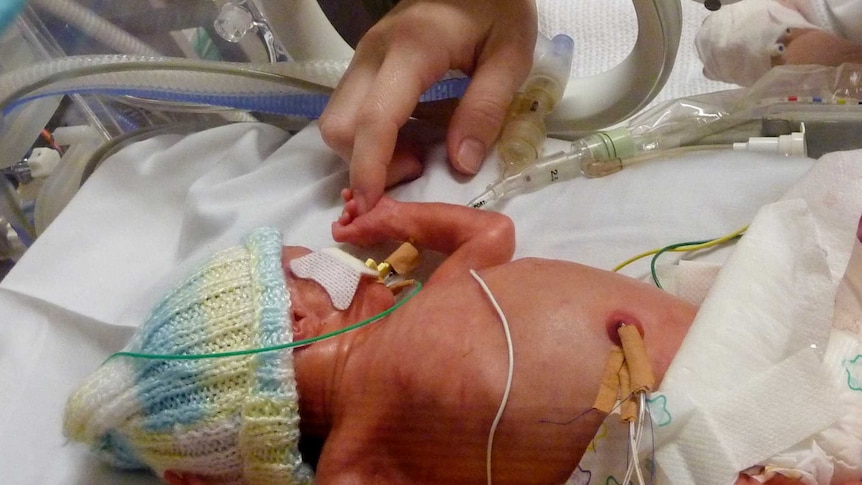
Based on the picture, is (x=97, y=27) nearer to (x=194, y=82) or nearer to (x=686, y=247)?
(x=194, y=82)

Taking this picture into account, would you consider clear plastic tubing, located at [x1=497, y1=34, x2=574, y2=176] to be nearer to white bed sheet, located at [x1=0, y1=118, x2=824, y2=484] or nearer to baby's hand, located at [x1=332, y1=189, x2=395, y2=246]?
white bed sheet, located at [x1=0, y1=118, x2=824, y2=484]

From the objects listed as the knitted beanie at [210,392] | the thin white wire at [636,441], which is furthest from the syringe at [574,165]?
the thin white wire at [636,441]

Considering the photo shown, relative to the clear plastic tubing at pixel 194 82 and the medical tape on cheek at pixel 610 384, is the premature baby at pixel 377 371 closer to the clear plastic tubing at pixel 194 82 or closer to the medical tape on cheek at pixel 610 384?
the medical tape on cheek at pixel 610 384

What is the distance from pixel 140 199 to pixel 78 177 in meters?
0.18

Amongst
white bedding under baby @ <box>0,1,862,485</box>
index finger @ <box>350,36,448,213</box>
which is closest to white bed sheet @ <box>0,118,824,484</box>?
white bedding under baby @ <box>0,1,862,485</box>

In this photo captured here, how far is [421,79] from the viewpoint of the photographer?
104 centimetres

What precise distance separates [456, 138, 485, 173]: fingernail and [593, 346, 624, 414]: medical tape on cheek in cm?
44

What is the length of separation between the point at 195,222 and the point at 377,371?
17.7 inches

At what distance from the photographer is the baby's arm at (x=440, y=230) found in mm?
924

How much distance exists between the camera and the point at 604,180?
1073mm

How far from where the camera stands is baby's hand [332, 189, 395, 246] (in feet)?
3.28

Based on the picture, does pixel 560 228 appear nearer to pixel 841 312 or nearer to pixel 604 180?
pixel 604 180

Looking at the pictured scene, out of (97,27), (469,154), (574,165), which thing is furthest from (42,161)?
(574,165)

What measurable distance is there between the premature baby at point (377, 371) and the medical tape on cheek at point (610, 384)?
2cm
